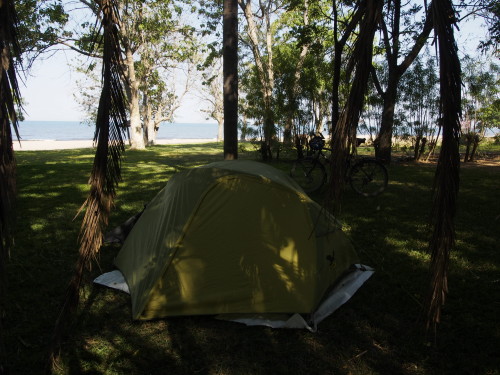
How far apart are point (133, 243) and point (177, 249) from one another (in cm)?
106

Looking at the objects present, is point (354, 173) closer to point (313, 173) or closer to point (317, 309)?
point (313, 173)

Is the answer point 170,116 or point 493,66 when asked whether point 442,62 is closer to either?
point 493,66

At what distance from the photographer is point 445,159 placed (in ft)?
5.08

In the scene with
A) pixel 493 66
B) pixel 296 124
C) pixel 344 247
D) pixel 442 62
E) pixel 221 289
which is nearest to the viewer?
pixel 442 62

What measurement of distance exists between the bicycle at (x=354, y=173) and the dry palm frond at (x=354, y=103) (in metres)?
5.88

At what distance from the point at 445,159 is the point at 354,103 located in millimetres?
471

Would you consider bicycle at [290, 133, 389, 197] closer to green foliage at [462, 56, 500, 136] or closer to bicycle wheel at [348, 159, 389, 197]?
bicycle wheel at [348, 159, 389, 197]

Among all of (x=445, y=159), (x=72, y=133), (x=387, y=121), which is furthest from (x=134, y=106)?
(x=72, y=133)

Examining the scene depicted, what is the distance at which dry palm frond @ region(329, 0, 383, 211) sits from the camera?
1.47m

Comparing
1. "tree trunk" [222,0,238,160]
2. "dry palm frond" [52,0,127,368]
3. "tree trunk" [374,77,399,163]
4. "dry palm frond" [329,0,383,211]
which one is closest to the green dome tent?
"dry palm frond" [52,0,127,368]

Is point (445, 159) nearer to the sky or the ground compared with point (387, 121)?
nearer to the ground

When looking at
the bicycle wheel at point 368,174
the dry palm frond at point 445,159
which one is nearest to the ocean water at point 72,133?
the bicycle wheel at point 368,174

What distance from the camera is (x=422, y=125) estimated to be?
45.5ft

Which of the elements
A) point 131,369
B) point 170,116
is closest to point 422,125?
point 131,369
